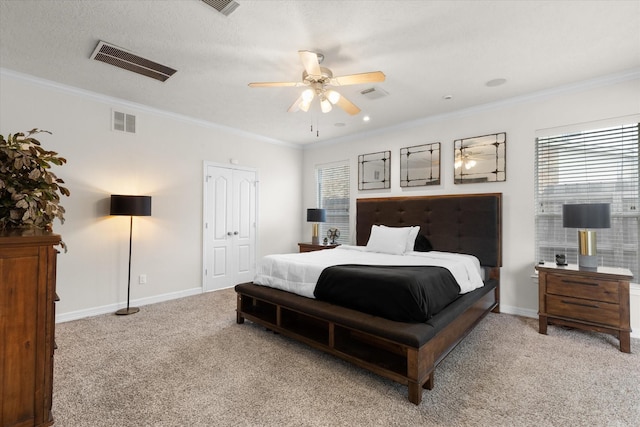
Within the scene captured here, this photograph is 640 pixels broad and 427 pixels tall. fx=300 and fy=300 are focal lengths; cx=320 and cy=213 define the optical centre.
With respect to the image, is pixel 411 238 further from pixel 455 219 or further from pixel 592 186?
pixel 592 186

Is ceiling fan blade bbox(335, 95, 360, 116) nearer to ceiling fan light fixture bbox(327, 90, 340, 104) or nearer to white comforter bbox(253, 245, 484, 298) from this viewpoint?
ceiling fan light fixture bbox(327, 90, 340, 104)

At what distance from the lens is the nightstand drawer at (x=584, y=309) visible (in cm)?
285

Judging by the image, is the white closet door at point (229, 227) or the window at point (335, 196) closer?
the white closet door at point (229, 227)

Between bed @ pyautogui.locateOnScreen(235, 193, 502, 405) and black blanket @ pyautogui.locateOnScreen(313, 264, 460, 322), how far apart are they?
0.06 metres

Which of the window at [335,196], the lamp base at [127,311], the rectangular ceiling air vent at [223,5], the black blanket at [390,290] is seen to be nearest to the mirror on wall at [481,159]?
the black blanket at [390,290]

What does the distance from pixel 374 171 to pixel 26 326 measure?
15.5ft

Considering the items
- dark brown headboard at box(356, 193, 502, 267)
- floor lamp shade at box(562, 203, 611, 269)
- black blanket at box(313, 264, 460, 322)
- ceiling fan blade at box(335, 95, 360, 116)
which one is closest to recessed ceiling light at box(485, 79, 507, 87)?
dark brown headboard at box(356, 193, 502, 267)

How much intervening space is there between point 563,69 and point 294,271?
3.50 m

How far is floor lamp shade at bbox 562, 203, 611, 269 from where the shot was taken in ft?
9.78

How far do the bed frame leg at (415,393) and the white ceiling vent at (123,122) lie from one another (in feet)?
14.6

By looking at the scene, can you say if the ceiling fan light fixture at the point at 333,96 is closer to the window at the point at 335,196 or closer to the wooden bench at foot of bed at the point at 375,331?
the wooden bench at foot of bed at the point at 375,331

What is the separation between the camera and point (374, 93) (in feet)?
12.2

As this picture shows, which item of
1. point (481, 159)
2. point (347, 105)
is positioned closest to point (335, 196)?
point (481, 159)

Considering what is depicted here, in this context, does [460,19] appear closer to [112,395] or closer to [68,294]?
[112,395]
